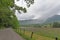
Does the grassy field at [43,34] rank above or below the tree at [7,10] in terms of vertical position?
below

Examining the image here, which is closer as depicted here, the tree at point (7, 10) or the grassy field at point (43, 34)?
the tree at point (7, 10)

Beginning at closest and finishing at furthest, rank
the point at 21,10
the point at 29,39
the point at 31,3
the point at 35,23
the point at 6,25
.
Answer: the point at 29,39 < the point at 31,3 < the point at 21,10 < the point at 6,25 < the point at 35,23

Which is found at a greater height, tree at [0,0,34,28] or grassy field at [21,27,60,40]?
tree at [0,0,34,28]

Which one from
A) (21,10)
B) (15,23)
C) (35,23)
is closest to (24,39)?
(21,10)

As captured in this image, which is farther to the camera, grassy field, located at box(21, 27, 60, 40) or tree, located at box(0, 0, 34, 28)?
grassy field, located at box(21, 27, 60, 40)

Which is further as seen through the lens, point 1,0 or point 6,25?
point 6,25

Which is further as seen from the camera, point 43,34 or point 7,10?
point 43,34

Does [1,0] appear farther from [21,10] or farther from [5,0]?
[21,10]

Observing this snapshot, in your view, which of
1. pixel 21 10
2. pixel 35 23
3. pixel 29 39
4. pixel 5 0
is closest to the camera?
pixel 5 0

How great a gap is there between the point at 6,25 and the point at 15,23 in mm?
4679

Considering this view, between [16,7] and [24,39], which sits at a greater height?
[16,7]

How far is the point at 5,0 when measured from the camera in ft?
48.5

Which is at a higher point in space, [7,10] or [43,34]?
[7,10]

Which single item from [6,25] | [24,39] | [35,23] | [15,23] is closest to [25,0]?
[24,39]
